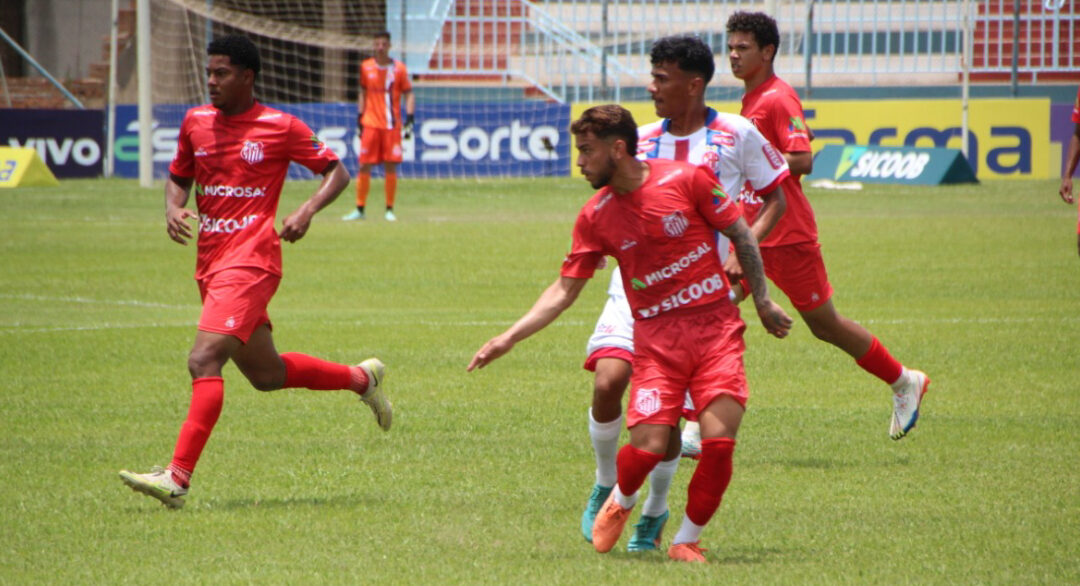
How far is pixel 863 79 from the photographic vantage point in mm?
33031

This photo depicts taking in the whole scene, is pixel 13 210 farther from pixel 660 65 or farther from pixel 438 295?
pixel 660 65

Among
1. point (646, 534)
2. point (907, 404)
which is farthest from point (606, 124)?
point (907, 404)

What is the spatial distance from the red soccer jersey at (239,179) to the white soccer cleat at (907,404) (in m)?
3.21

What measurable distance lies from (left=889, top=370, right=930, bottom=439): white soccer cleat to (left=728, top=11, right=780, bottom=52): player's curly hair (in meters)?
1.89

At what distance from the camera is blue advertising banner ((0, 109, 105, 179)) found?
28828mm

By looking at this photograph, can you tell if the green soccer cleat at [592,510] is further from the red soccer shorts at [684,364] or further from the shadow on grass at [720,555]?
the red soccer shorts at [684,364]

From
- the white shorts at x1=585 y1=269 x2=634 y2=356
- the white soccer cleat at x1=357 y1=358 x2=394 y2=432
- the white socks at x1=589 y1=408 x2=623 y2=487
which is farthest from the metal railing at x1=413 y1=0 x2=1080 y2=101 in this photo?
the white socks at x1=589 y1=408 x2=623 y2=487

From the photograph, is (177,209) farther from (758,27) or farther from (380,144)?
(380,144)

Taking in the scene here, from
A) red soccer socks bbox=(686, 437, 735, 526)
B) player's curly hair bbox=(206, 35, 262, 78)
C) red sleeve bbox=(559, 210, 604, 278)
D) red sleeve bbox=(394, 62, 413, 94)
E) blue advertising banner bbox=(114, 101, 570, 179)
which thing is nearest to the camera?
red soccer socks bbox=(686, 437, 735, 526)

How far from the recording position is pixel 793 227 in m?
7.47

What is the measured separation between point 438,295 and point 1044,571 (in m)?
9.15

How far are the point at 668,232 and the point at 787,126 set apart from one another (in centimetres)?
215

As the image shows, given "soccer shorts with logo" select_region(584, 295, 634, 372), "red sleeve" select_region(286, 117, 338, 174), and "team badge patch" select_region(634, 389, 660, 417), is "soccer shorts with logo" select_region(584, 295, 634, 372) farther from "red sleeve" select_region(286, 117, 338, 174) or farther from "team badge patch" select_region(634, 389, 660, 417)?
"red sleeve" select_region(286, 117, 338, 174)

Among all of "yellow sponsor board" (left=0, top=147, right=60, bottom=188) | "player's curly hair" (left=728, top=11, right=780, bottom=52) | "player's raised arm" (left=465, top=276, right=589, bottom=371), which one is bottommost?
"yellow sponsor board" (left=0, top=147, right=60, bottom=188)
